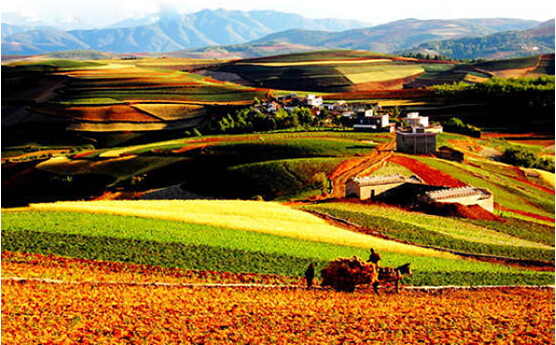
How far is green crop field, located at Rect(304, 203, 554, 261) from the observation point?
4468 cm

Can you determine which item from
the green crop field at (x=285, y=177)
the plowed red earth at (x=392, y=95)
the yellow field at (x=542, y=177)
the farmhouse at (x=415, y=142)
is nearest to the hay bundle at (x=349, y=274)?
the green crop field at (x=285, y=177)

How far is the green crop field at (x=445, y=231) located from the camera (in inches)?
1759

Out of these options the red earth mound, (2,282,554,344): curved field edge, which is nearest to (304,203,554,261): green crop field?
the red earth mound

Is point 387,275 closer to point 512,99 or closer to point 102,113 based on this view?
point 102,113

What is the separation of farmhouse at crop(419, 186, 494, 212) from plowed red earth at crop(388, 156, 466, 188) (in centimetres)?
908

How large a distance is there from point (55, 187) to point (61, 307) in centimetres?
7367

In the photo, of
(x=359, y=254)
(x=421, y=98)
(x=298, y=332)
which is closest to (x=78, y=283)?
(x=298, y=332)

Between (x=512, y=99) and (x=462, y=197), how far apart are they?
402 feet

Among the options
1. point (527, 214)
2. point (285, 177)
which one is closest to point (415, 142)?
point (527, 214)

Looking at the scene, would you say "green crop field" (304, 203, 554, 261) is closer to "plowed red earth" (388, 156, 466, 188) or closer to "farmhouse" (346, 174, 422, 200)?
"farmhouse" (346, 174, 422, 200)

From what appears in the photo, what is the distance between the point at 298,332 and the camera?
24438 millimetres

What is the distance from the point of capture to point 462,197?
2372 inches

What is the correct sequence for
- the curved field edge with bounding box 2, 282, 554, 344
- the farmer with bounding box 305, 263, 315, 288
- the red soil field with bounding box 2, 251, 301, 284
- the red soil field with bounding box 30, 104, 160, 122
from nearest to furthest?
1. the curved field edge with bounding box 2, 282, 554, 344
2. the farmer with bounding box 305, 263, 315, 288
3. the red soil field with bounding box 2, 251, 301, 284
4. the red soil field with bounding box 30, 104, 160, 122

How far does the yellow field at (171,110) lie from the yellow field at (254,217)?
102 meters
